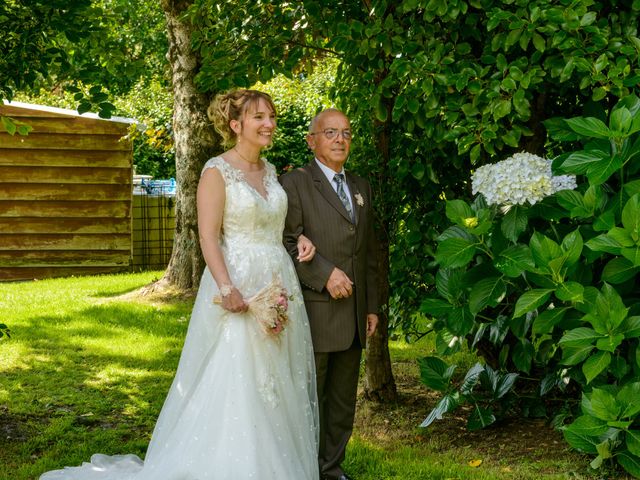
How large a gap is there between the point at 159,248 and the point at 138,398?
8.56 metres

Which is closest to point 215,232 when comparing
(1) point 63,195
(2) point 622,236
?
(2) point 622,236

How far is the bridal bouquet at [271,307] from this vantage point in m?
4.04

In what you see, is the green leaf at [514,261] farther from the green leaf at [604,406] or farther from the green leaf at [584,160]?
the green leaf at [604,406]

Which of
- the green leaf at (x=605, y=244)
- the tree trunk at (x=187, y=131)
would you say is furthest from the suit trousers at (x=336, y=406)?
the tree trunk at (x=187, y=131)

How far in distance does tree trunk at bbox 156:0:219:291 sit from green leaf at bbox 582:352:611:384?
656cm

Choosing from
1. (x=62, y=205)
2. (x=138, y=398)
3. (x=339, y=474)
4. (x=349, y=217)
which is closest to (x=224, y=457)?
(x=339, y=474)

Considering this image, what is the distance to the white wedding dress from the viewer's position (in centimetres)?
404

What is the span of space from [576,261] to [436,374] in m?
1.31

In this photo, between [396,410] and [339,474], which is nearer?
[339,474]

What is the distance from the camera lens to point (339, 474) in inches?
173

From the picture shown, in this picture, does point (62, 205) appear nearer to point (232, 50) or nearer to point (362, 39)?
point (232, 50)

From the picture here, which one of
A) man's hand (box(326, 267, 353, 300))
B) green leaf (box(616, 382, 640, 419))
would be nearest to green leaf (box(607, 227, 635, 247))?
green leaf (box(616, 382, 640, 419))

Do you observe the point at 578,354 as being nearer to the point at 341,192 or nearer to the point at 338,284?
the point at 338,284

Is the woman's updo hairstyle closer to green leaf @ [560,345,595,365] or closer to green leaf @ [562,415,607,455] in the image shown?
green leaf @ [560,345,595,365]
